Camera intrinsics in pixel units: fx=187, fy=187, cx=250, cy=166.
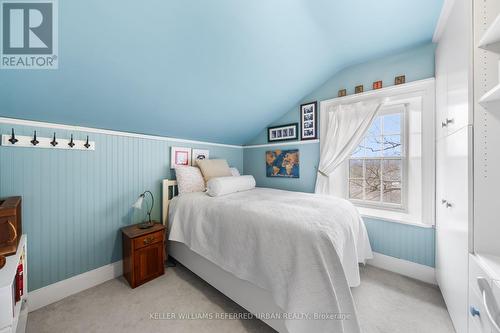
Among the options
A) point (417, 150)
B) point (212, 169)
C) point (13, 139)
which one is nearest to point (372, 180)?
point (417, 150)

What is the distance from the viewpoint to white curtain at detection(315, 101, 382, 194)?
7.60 feet

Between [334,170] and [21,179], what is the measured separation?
325 cm

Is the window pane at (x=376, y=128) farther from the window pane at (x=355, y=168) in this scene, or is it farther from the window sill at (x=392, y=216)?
the window sill at (x=392, y=216)

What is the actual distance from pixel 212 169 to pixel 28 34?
195 centimetres

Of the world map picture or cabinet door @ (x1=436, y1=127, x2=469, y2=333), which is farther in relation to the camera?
the world map picture

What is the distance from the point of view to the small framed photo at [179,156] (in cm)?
257

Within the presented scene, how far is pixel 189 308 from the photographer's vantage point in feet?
5.29

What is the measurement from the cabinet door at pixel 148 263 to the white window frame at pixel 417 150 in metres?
2.46

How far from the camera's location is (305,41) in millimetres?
1926

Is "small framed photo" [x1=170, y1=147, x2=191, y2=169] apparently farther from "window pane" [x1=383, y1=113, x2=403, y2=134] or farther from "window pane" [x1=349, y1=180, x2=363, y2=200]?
"window pane" [x1=383, y1=113, x2=403, y2=134]

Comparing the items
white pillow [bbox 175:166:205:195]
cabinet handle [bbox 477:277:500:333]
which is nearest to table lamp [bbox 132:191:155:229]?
white pillow [bbox 175:166:205:195]

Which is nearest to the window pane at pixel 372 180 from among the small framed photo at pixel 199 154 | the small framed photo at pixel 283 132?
the small framed photo at pixel 283 132

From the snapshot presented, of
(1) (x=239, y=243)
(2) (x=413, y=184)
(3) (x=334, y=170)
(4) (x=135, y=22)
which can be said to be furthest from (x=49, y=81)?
(2) (x=413, y=184)

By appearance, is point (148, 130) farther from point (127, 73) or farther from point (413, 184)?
point (413, 184)
